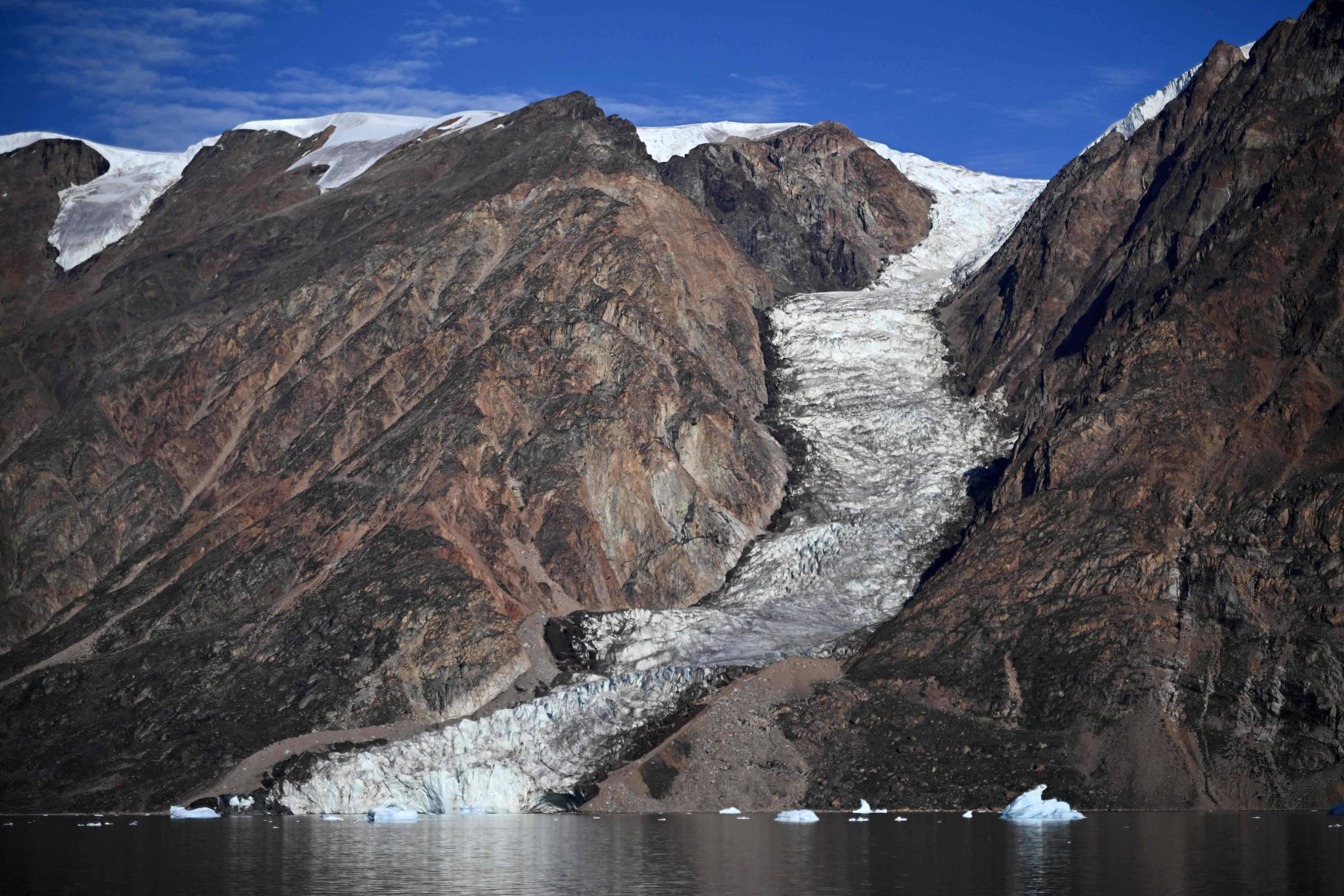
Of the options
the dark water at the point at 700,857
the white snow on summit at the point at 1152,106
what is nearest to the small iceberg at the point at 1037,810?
the dark water at the point at 700,857

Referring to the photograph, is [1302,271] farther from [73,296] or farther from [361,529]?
[73,296]

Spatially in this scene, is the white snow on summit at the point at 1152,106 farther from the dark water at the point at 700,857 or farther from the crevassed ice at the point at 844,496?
the dark water at the point at 700,857

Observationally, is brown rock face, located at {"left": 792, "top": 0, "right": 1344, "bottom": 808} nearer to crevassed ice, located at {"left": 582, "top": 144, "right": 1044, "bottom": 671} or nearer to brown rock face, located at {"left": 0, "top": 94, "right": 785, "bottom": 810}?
crevassed ice, located at {"left": 582, "top": 144, "right": 1044, "bottom": 671}

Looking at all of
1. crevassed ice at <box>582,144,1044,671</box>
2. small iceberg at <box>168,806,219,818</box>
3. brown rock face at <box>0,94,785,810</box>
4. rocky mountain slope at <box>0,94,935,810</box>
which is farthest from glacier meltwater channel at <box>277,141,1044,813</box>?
brown rock face at <box>0,94,785,810</box>

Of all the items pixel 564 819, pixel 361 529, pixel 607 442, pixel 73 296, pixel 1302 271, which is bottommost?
pixel 564 819

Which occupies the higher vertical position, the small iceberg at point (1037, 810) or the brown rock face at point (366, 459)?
the brown rock face at point (366, 459)

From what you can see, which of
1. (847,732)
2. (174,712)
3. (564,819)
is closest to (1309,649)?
(847,732)
